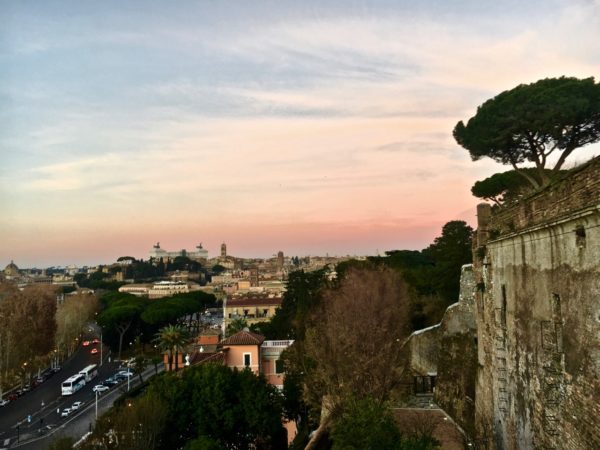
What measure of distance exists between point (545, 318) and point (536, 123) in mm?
13746

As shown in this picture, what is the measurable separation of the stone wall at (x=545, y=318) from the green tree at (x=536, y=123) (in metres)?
8.96

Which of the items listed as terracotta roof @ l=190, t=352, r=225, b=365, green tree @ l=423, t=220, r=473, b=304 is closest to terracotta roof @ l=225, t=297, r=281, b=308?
terracotta roof @ l=190, t=352, r=225, b=365

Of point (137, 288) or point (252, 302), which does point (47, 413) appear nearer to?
point (252, 302)

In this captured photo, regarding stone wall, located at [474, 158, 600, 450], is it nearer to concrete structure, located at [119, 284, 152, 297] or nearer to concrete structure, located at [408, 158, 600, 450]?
concrete structure, located at [408, 158, 600, 450]

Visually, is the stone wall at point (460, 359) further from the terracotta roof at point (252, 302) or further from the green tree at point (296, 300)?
the terracotta roof at point (252, 302)

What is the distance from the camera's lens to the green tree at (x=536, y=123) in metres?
19.9

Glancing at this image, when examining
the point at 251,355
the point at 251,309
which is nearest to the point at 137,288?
the point at 251,309

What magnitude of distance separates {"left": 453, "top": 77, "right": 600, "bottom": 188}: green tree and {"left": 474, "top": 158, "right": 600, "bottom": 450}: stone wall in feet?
29.4

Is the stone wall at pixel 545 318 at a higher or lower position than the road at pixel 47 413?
higher

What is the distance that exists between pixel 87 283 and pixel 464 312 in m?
194

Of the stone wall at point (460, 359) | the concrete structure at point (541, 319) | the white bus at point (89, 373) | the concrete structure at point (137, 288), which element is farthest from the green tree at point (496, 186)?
the concrete structure at point (137, 288)

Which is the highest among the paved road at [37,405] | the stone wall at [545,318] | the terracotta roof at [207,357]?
the stone wall at [545,318]

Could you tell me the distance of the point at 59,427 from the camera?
3422 centimetres

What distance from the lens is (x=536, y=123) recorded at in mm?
20547
